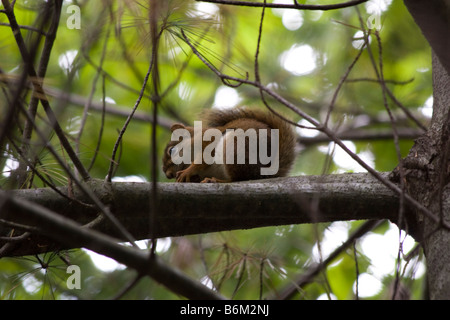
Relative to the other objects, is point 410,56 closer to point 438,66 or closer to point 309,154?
point 309,154

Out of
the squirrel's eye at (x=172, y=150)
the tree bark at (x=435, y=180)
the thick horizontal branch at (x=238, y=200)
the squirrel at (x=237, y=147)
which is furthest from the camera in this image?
the squirrel's eye at (x=172, y=150)

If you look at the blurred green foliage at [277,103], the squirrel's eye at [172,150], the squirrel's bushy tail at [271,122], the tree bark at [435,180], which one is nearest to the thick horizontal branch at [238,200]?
the tree bark at [435,180]

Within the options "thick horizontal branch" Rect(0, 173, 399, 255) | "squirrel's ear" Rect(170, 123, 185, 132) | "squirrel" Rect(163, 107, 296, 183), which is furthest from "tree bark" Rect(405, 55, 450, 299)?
"squirrel's ear" Rect(170, 123, 185, 132)

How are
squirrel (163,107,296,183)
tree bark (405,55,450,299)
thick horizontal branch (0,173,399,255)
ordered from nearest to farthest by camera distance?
1. tree bark (405,55,450,299)
2. thick horizontal branch (0,173,399,255)
3. squirrel (163,107,296,183)

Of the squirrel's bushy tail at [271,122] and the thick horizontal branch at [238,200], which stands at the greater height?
the squirrel's bushy tail at [271,122]

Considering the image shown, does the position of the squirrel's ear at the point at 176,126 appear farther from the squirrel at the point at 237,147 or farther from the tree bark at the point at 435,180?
the tree bark at the point at 435,180

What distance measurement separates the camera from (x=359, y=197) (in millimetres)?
1653

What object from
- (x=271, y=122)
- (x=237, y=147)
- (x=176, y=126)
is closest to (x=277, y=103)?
(x=271, y=122)

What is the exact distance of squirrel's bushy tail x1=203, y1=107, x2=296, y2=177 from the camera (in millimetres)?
2551

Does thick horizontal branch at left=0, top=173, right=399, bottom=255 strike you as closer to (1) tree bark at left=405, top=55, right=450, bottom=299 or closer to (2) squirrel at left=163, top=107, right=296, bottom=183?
(1) tree bark at left=405, top=55, right=450, bottom=299

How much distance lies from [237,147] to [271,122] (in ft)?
1.08

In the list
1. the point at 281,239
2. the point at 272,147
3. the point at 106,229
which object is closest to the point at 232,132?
the point at 272,147

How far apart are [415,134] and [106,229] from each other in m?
1.90

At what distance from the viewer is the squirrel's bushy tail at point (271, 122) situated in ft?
8.37
